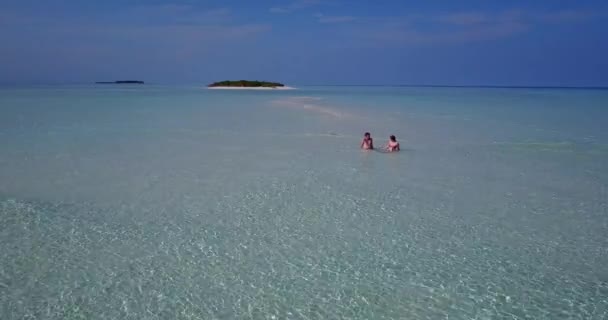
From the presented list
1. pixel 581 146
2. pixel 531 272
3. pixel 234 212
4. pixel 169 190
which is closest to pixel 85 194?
pixel 169 190

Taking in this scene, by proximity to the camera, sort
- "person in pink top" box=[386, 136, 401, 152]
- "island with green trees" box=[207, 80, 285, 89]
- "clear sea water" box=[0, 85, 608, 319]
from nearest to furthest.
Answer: "clear sea water" box=[0, 85, 608, 319], "person in pink top" box=[386, 136, 401, 152], "island with green trees" box=[207, 80, 285, 89]

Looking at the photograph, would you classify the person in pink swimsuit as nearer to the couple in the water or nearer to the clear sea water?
the couple in the water

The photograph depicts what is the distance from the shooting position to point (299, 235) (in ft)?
24.2

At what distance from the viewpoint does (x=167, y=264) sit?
20.5ft

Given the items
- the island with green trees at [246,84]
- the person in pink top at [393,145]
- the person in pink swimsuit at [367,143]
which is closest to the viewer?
the person in pink top at [393,145]

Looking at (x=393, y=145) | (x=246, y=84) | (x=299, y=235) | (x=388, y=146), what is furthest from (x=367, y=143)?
(x=246, y=84)

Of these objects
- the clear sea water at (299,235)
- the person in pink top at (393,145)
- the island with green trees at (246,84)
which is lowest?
the clear sea water at (299,235)

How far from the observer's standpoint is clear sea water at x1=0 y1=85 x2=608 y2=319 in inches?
209

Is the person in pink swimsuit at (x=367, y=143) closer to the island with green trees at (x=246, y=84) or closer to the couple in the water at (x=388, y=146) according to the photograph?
the couple in the water at (x=388, y=146)

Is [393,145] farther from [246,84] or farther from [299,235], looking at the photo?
[246,84]

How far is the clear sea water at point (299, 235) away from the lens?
5.32m

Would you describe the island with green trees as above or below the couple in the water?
above

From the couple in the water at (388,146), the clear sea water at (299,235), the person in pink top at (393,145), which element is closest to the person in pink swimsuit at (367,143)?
the couple in the water at (388,146)

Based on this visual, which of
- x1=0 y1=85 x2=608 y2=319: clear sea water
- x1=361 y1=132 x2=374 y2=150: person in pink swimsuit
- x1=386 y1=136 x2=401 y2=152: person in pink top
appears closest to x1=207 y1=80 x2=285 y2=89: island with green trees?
x1=361 y1=132 x2=374 y2=150: person in pink swimsuit
